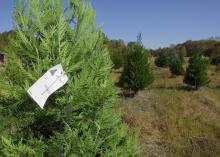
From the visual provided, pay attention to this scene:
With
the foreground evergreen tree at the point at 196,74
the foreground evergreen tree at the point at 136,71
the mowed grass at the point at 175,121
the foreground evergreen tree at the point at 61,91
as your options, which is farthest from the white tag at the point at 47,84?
the foreground evergreen tree at the point at 196,74

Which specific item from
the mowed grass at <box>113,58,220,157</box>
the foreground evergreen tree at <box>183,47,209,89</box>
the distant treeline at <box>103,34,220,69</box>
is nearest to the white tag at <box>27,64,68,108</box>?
the mowed grass at <box>113,58,220,157</box>

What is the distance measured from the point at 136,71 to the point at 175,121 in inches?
216

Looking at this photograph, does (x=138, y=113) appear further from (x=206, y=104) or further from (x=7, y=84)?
(x=7, y=84)

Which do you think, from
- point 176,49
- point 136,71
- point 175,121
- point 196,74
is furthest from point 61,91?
point 176,49

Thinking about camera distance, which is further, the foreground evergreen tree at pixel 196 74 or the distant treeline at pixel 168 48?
the distant treeline at pixel 168 48

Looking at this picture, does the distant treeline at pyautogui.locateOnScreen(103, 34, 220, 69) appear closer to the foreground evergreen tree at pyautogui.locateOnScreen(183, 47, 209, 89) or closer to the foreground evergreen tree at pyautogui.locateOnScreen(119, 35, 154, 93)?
the foreground evergreen tree at pyautogui.locateOnScreen(183, 47, 209, 89)

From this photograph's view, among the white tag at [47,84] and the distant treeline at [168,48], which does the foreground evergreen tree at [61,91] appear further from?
the distant treeline at [168,48]

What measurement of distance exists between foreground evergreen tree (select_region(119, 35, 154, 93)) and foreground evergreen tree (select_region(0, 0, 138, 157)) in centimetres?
1772

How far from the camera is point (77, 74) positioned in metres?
4.73

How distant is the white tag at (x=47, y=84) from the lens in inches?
154

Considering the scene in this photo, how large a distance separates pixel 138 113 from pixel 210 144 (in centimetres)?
591

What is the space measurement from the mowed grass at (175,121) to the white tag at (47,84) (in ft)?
31.5

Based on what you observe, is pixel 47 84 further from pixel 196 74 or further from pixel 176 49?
pixel 176 49

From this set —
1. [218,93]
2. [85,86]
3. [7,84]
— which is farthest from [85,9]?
[218,93]
